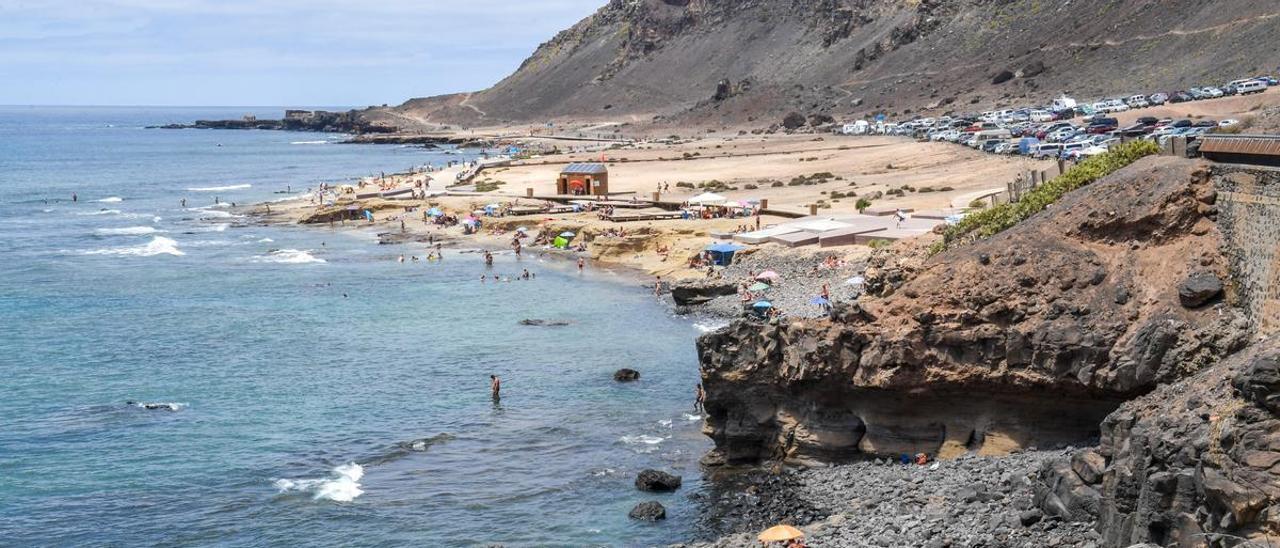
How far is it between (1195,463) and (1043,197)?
434 inches

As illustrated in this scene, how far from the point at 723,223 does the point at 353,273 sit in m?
17.5

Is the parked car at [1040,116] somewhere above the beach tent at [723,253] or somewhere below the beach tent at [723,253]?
above

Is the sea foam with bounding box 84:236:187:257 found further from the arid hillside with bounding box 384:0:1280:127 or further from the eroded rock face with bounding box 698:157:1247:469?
the arid hillside with bounding box 384:0:1280:127

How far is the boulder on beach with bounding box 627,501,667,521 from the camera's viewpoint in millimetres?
26453

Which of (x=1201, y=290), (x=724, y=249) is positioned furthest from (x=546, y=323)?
(x=1201, y=290)

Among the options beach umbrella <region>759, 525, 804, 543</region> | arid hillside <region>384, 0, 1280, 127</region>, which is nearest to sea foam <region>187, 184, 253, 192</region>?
arid hillside <region>384, 0, 1280, 127</region>

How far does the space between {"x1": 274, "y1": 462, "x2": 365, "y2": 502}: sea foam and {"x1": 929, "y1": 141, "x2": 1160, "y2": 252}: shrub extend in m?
13.2

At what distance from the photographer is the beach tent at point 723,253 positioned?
56031 mm

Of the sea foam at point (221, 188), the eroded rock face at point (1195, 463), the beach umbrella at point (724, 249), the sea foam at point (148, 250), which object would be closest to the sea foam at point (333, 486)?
the eroded rock face at point (1195, 463)

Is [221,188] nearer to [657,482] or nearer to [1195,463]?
[657,482]

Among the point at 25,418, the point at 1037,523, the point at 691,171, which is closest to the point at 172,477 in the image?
the point at 25,418

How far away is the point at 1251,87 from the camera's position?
93.0 metres

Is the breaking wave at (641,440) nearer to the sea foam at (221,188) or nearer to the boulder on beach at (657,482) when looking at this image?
the boulder on beach at (657,482)

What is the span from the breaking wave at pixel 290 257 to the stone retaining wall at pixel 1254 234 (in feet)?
168
